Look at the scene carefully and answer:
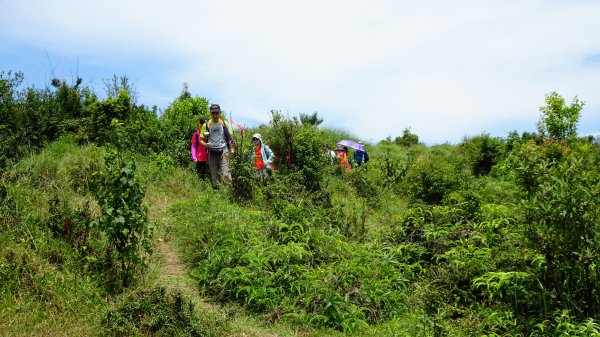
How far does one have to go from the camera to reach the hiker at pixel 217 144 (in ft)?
33.4

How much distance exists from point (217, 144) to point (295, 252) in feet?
14.4

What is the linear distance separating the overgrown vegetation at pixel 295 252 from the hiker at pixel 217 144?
45 centimetres

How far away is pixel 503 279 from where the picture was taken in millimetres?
5305

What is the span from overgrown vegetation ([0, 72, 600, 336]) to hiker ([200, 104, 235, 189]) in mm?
446

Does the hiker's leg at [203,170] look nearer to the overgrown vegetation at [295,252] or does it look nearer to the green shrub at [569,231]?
the overgrown vegetation at [295,252]

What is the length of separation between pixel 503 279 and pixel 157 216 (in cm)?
550

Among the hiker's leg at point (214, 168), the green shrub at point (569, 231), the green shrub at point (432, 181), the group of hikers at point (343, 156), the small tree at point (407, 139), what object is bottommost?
the green shrub at point (569, 231)

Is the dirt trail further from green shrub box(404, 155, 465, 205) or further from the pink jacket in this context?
green shrub box(404, 155, 465, 205)

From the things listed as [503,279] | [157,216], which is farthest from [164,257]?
[503,279]

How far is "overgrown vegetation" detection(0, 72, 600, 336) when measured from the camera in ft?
16.1

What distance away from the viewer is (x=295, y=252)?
253 inches

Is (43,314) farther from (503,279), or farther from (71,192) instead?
(503,279)

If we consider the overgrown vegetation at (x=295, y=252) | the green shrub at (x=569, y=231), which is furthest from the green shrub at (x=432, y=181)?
the green shrub at (x=569, y=231)

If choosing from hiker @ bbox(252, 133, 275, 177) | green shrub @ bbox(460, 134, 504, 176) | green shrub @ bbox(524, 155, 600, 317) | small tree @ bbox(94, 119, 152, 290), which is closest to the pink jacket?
hiker @ bbox(252, 133, 275, 177)
